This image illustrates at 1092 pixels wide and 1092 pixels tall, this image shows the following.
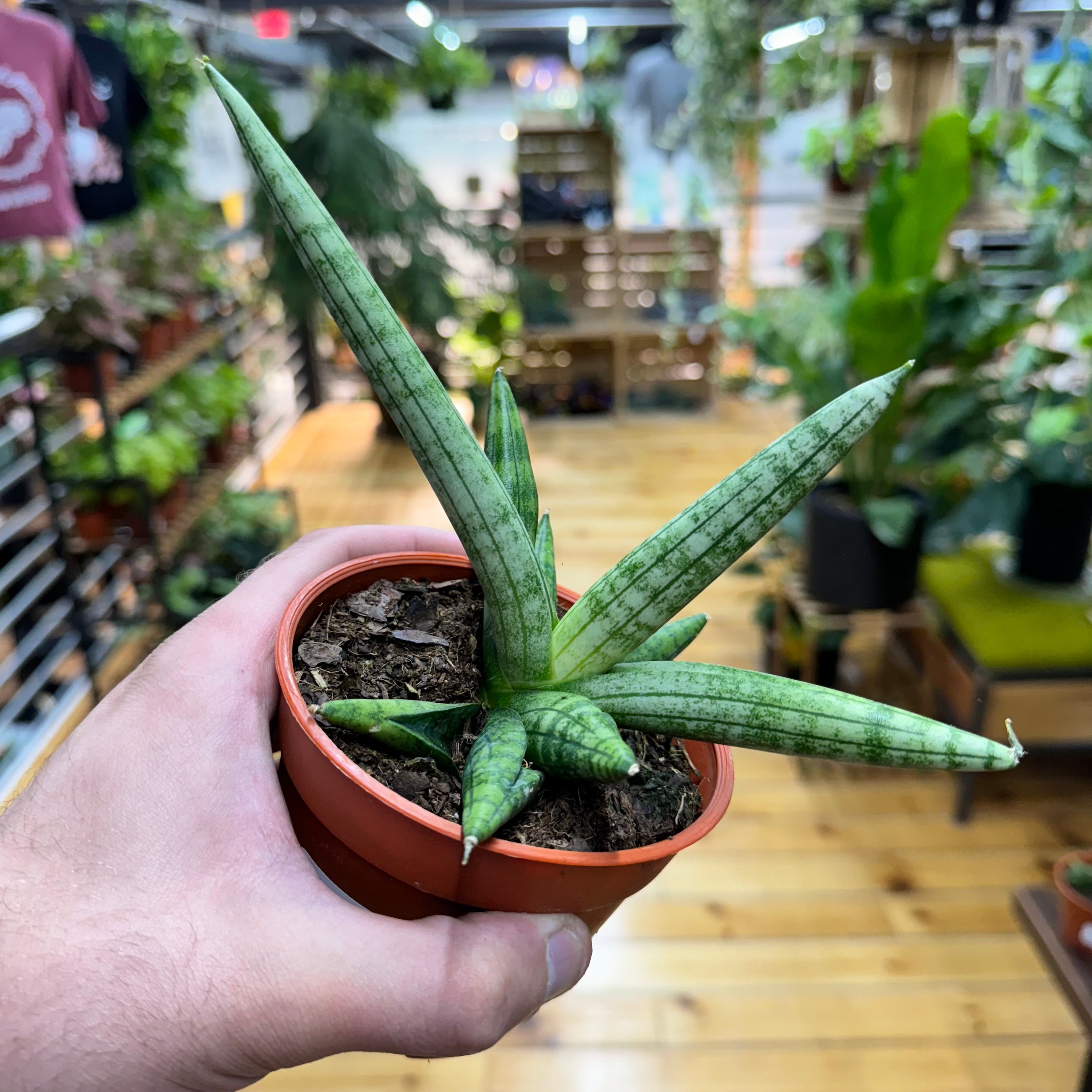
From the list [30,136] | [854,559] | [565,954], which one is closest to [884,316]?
[854,559]

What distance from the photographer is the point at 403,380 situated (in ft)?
1.65

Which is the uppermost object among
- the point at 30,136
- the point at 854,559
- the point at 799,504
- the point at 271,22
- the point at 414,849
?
the point at 271,22

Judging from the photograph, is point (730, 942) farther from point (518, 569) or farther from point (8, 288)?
point (8, 288)

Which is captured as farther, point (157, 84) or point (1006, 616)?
point (157, 84)

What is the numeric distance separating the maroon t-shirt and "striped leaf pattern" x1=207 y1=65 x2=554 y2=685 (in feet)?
5.72

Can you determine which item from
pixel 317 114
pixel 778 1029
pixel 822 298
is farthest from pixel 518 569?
pixel 317 114

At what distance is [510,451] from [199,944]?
0.40 meters

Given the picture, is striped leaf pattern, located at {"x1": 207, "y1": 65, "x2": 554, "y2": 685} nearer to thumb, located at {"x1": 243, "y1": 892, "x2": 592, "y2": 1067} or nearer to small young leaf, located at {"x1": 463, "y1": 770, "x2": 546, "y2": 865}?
small young leaf, located at {"x1": 463, "y1": 770, "x2": 546, "y2": 865}

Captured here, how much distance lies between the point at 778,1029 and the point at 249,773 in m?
1.40

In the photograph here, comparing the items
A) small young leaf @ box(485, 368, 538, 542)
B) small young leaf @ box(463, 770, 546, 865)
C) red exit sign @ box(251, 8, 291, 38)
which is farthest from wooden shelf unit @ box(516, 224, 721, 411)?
small young leaf @ box(463, 770, 546, 865)

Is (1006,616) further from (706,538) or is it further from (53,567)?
(53,567)

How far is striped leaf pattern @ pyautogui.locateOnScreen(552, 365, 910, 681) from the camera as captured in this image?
0.51 metres

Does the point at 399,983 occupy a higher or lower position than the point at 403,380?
lower

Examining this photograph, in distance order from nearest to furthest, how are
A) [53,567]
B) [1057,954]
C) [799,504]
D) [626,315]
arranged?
[799,504] → [1057,954] → [53,567] → [626,315]
